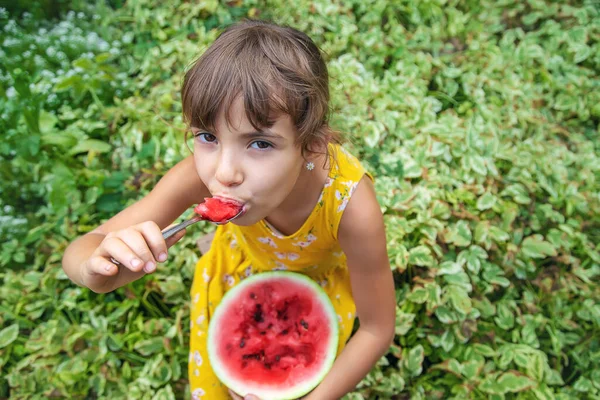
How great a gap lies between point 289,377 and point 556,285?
1357 millimetres

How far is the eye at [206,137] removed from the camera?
4.21ft

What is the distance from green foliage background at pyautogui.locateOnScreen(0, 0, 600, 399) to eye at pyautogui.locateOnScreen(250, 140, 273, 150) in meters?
0.51

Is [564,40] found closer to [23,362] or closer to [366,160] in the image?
[366,160]

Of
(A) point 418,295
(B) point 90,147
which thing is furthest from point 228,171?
(B) point 90,147

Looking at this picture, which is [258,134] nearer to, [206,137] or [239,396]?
[206,137]

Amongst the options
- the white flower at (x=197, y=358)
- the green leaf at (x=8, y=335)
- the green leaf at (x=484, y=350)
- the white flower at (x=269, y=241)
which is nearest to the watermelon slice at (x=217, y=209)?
the white flower at (x=269, y=241)

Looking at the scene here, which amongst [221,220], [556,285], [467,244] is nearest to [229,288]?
[221,220]

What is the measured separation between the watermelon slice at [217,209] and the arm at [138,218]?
11 centimetres

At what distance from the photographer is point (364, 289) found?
168 cm

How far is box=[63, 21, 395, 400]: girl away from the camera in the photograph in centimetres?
120

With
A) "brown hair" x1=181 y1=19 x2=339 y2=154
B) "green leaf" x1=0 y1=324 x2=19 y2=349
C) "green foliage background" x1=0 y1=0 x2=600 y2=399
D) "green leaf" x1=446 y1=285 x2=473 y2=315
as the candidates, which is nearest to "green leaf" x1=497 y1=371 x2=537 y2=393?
"green foliage background" x1=0 y1=0 x2=600 y2=399

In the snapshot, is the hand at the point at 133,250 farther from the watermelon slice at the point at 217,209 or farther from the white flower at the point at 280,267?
the white flower at the point at 280,267

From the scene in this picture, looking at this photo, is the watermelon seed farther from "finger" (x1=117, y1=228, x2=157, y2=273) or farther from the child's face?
"finger" (x1=117, y1=228, x2=157, y2=273)

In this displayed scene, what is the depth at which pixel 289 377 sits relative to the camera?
69.9 inches
